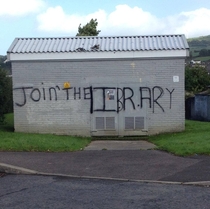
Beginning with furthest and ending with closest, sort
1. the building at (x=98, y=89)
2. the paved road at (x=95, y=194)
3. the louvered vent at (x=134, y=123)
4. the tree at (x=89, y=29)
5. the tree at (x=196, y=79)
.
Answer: the tree at (x=196, y=79), the tree at (x=89, y=29), the louvered vent at (x=134, y=123), the building at (x=98, y=89), the paved road at (x=95, y=194)

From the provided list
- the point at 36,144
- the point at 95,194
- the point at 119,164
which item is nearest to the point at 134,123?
the point at 36,144

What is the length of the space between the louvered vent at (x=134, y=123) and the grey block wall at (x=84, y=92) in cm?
20

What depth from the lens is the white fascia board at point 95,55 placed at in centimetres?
1584

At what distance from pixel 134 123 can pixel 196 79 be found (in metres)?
28.6

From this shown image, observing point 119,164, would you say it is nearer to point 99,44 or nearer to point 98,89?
point 98,89

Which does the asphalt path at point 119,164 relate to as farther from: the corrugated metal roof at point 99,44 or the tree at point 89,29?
the tree at point 89,29

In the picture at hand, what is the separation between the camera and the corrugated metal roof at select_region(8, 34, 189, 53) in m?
16.0

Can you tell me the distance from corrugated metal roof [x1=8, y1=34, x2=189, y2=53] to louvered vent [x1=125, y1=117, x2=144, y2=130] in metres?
2.33

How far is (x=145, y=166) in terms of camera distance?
9.79 metres

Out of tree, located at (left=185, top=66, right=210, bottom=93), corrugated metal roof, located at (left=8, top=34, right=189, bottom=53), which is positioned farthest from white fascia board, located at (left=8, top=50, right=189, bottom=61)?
tree, located at (left=185, top=66, right=210, bottom=93)

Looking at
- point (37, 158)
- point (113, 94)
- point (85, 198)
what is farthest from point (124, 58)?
point (85, 198)

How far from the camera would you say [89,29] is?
2728 cm

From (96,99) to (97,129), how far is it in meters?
1.02

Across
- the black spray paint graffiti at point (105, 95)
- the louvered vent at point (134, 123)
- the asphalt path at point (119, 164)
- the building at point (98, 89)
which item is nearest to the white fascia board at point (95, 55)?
the building at point (98, 89)
